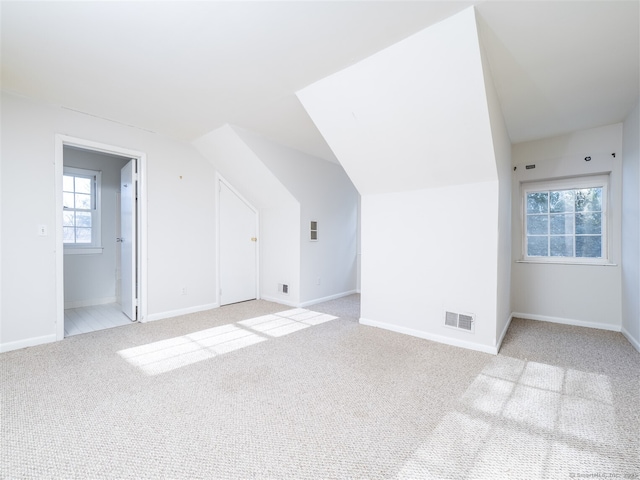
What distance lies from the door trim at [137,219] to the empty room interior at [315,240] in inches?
1.0

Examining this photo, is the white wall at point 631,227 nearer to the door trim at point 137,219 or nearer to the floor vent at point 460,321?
the floor vent at point 460,321

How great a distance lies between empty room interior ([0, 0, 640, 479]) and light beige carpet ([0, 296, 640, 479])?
2 centimetres

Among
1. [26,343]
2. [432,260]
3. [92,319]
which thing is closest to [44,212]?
[26,343]

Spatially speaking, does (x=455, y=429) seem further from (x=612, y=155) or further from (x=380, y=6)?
(x=612, y=155)

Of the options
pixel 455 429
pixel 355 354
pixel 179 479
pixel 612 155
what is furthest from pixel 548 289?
pixel 179 479

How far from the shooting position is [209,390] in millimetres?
2039

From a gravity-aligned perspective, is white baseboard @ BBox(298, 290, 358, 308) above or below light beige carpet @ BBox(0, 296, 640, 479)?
above

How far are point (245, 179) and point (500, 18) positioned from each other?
347 cm

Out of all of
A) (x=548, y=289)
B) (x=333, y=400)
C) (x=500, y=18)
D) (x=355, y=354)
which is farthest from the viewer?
(x=548, y=289)

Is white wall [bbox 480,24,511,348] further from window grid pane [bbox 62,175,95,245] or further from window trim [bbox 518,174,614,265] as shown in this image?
window grid pane [bbox 62,175,95,245]

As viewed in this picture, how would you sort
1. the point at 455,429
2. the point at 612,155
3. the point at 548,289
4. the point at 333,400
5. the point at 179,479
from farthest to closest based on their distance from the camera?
the point at 548,289 < the point at 612,155 < the point at 333,400 < the point at 455,429 < the point at 179,479

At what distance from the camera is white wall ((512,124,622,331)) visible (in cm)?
340

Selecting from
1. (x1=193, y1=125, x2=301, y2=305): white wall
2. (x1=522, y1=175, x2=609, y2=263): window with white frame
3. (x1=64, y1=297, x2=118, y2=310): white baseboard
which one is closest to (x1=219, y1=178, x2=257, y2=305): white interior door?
(x1=193, y1=125, x2=301, y2=305): white wall

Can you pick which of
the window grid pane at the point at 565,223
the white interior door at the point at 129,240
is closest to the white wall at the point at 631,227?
the window grid pane at the point at 565,223
